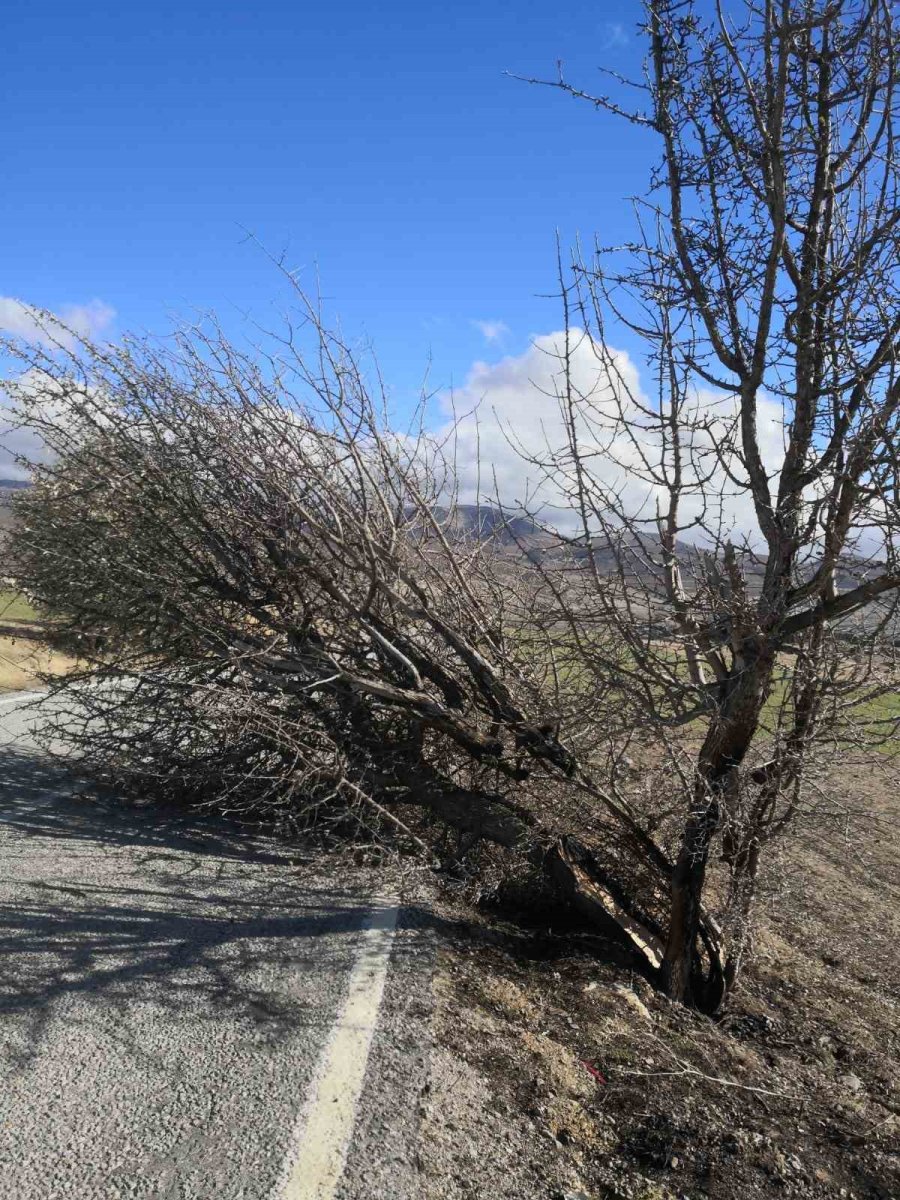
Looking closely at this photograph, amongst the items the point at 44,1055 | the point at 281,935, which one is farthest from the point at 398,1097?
the point at 281,935

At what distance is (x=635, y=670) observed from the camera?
6.12 meters

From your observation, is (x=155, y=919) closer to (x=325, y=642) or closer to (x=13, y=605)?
(x=325, y=642)

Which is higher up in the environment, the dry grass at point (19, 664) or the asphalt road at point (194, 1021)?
the dry grass at point (19, 664)

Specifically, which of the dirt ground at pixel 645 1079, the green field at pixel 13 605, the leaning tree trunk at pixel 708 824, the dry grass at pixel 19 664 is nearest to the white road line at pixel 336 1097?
the dirt ground at pixel 645 1079

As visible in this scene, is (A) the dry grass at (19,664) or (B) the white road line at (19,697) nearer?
(B) the white road line at (19,697)

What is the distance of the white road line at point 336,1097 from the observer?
2.96 metres

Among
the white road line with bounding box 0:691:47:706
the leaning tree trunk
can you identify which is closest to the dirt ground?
the leaning tree trunk

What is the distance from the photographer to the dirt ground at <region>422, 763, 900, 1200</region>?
11.1ft

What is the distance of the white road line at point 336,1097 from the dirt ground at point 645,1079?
28cm

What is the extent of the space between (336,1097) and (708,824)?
2.66 metres

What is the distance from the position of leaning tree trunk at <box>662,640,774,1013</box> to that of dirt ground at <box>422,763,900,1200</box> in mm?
215

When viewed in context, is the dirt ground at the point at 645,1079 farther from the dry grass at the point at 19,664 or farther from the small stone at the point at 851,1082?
the dry grass at the point at 19,664

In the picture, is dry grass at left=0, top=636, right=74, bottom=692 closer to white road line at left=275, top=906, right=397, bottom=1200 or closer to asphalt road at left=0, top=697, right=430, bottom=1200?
asphalt road at left=0, top=697, right=430, bottom=1200

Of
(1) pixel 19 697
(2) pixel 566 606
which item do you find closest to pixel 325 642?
(2) pixel 566 606
